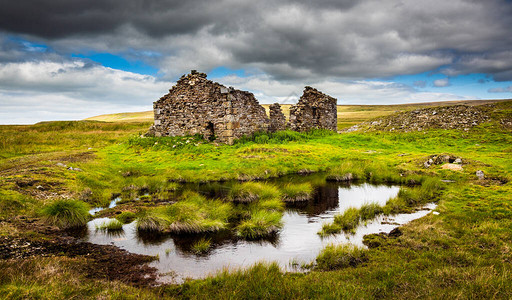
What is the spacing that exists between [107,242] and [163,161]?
11.7 meters

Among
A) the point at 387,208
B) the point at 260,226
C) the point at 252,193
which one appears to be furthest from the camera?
the point at 252,193

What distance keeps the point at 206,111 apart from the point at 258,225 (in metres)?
17.0

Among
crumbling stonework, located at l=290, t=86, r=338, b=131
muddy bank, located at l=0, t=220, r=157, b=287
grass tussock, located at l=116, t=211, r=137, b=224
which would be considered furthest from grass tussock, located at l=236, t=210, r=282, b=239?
crumbling stonework, located at l=290, t=86, r=338, b=131

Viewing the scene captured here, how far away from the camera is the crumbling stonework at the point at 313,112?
96.4 feet

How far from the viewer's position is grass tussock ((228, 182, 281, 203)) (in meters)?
11.4

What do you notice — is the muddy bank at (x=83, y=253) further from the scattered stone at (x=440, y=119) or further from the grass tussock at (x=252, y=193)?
the scattered stone at (x=440, y=119)

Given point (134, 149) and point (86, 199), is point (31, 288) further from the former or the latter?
point (134, 149)

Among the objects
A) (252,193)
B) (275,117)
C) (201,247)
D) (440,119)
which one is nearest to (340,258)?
(201,247)

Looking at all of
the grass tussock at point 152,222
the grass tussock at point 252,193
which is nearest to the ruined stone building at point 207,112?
the grass tussock at point 252,193

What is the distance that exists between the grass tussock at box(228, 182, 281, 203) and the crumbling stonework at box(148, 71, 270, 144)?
10903 mm

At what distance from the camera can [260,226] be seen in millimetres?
8203

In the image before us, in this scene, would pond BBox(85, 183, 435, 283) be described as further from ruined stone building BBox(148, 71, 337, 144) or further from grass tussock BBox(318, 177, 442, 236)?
ruined stone building BBox(148, 71, 337, 144)

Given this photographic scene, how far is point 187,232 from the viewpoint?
27.3 feet

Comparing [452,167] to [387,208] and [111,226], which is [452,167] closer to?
[387,208]
